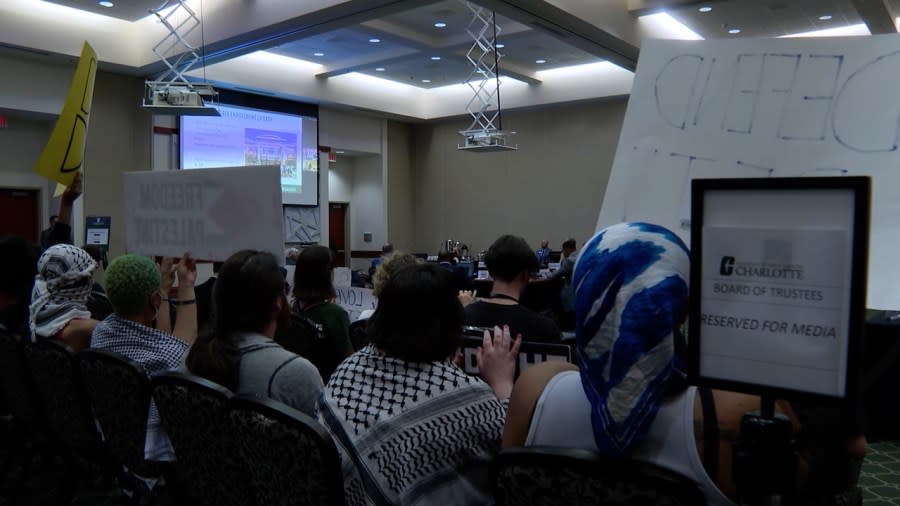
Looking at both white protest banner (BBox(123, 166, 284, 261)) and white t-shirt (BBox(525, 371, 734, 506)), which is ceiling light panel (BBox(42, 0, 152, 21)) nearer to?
white protest banner (BBox(123, 166, 284, 261))

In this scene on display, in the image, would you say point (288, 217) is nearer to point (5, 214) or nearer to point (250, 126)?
point (250, 126)

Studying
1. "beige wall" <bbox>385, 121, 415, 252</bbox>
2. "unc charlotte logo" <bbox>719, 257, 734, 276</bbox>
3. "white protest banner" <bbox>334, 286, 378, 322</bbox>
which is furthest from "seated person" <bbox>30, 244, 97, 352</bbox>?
"beige wall" <bbox>385, 121, 415, 252</bbox>

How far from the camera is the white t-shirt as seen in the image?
922 mm

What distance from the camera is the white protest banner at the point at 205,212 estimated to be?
7.34 ft

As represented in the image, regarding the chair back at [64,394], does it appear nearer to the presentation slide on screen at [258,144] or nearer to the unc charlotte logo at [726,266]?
the unc charlotte logo at [726,266]

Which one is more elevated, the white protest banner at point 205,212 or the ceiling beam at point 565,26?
the ceiling beam at point 565,26

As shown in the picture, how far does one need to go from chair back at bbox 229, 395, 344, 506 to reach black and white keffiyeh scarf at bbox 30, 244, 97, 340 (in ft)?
4.78

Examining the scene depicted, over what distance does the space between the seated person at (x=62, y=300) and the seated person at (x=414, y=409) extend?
157cm

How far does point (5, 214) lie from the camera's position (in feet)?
30.0

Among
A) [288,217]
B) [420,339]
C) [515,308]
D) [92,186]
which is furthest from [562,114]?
[420,339]

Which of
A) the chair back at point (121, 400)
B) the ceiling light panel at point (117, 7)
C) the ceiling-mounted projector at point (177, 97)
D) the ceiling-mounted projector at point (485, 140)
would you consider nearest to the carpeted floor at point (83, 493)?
the chair back at point (121, 400)

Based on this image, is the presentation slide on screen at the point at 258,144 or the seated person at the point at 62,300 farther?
the presentation slide on screen at the point at 258,144

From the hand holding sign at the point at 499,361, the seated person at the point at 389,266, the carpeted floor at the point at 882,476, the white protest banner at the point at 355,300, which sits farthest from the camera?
the white protest banner at the point at 355,300

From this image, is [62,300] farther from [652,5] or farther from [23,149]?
[23,149]
